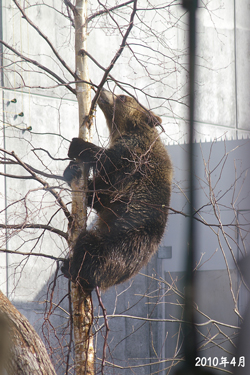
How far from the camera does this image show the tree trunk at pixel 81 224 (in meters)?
2.94

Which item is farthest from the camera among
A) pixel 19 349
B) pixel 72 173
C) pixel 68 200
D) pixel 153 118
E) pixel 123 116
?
pixel 68 200

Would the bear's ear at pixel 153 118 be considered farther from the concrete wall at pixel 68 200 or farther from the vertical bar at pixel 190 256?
the concrete wall at pixel 68 200

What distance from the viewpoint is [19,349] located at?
219 centimetres

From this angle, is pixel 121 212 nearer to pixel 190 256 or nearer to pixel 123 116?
pixel 123 116

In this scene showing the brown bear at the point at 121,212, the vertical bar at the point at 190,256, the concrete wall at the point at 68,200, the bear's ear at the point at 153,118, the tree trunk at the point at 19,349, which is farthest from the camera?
the concrete wall at the point at 68,200

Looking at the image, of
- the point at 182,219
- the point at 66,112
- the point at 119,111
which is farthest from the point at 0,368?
A: the point at 66,112

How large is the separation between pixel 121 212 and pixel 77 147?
2.45ft

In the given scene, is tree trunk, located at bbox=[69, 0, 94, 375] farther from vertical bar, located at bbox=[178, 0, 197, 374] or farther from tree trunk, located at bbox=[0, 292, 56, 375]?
vertical bar, located at bbox=[178, 0, 197, 374]

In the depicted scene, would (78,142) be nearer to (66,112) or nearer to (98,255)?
(98,255)

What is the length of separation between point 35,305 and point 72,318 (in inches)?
158

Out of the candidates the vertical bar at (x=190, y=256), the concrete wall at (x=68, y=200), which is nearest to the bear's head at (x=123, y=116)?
the vertical bar at (x=190, y=256)

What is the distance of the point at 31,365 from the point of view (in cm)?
216

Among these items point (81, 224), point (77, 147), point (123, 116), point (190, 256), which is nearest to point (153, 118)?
point (77, 147)

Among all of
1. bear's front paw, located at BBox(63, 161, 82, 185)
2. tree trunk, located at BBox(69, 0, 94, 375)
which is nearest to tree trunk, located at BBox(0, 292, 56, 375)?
tree trunk, located at BBox(69, 0, 94, 375)
